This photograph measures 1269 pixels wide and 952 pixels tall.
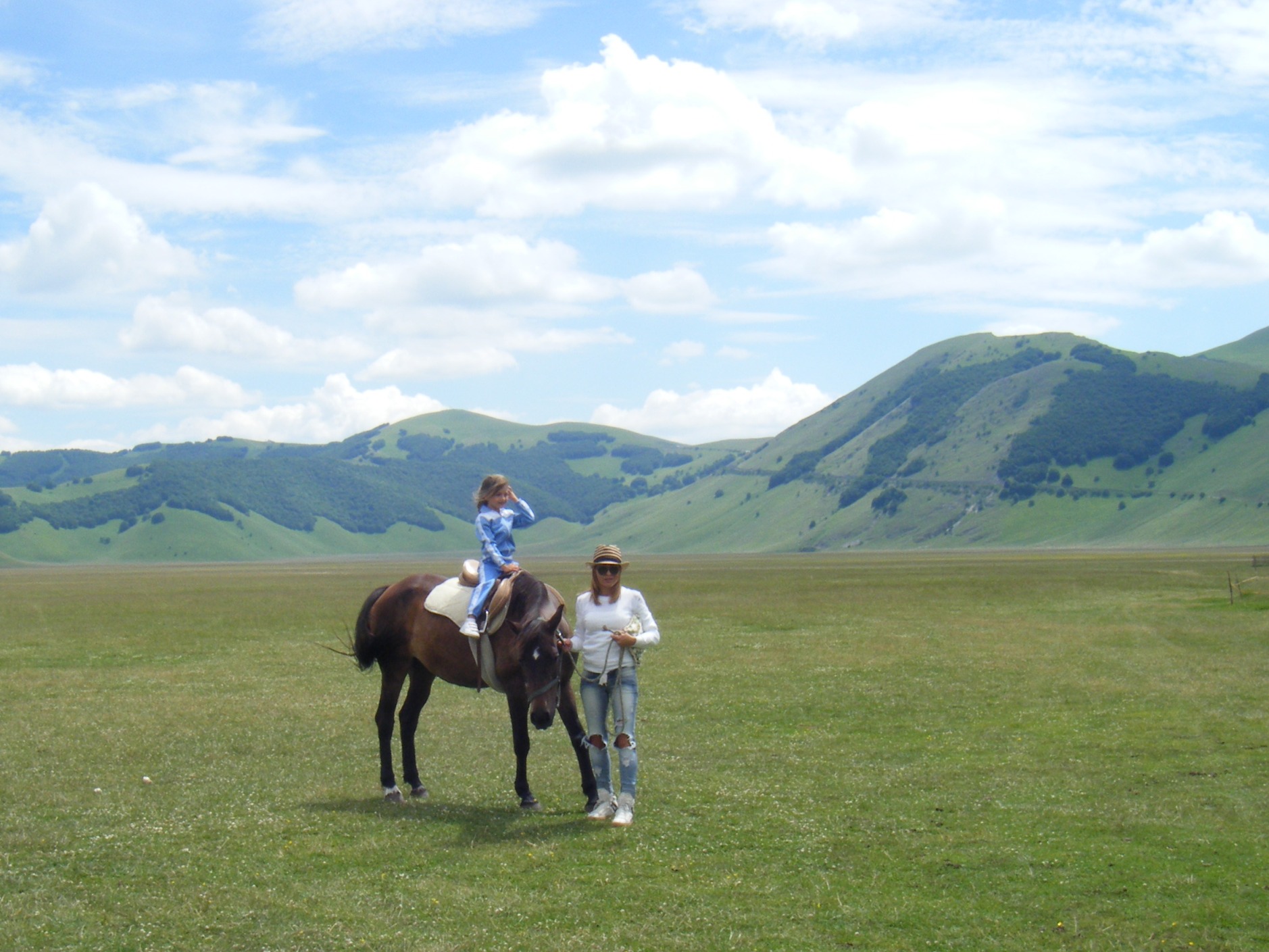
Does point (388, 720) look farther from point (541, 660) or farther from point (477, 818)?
point (541, 660)

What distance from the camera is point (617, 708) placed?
11.6 m

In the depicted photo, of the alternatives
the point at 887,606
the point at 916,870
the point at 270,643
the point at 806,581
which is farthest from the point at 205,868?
the point at 806,581

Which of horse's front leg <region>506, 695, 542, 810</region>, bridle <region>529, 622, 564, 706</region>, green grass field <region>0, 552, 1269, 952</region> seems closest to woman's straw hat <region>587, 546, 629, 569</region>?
bridle <region>529, 622, 564, 706</region>

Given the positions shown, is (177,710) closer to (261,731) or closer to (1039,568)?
(261,731)

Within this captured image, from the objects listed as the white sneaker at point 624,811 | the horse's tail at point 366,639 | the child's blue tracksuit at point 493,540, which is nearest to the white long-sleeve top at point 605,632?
the child's blue tracksuit at point 493,540

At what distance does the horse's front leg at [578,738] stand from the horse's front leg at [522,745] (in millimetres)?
397

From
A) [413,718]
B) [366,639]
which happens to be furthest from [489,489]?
[413,718]

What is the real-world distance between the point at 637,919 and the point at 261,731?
11721 mm

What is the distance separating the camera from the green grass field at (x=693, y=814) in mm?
8516

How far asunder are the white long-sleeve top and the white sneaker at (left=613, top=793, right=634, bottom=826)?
130 centimetres

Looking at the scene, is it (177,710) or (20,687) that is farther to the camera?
(20,687)

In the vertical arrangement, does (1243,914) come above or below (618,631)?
below

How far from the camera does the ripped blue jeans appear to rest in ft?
37.7

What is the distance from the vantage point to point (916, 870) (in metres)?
9.77
